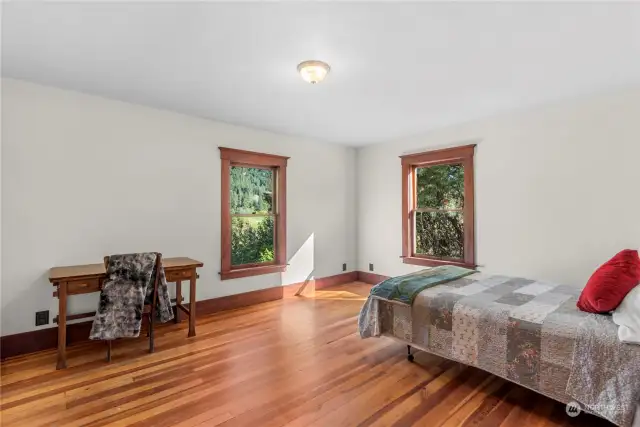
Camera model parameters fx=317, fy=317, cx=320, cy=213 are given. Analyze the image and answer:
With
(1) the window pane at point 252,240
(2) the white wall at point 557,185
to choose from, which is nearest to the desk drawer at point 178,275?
(1) the window pane at point 252,240

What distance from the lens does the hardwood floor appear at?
1941 millimetres

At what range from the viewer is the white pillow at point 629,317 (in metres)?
1.71

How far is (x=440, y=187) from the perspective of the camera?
15.1ft

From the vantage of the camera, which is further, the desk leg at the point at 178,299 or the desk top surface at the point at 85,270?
the desk leg at the point at 178,299

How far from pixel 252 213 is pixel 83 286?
2158 mm

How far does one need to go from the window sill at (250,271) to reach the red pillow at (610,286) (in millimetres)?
3417

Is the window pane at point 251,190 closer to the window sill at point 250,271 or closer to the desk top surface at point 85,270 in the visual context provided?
the window sill at point 250,271

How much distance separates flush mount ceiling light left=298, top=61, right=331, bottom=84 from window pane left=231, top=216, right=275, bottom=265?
233 centimetres

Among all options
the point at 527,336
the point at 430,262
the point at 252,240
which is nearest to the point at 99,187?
the point at 252,240

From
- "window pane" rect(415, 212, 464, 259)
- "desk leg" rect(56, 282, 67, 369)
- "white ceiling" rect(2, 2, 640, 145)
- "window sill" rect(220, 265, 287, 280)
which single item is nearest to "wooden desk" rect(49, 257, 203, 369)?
"desk leg" rect(56, 282, 67, 369)

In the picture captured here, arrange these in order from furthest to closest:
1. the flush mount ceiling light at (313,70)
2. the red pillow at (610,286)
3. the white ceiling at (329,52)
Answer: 1. the flush mount ceiling light at (313,70)
2. the red pillow at (610,286)
3. the white ceiling at (329,52)

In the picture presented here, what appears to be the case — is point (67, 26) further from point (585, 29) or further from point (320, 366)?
point (585, 29)

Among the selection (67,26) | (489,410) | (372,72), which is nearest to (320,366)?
(489,410)

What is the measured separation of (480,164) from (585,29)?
2.16 meters
